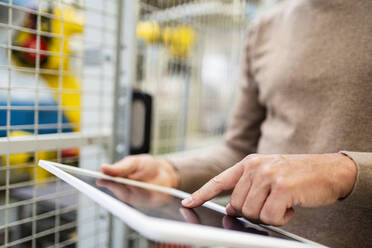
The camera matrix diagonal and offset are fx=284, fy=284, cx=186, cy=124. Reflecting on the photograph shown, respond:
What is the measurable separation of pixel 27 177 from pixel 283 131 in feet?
2.33

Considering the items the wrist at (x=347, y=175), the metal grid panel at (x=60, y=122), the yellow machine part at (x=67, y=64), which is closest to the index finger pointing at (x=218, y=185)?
the wrist at (x=347, y=175)

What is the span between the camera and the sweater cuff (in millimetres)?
417

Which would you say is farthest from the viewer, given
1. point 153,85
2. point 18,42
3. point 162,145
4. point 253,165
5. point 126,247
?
point 162,145

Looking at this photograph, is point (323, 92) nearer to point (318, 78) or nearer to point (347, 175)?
point (318, 78)

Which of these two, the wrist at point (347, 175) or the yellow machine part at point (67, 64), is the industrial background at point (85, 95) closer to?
the yellow machine part at point (67, 64)

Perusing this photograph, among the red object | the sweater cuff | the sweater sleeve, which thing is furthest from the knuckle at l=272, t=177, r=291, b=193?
the red object

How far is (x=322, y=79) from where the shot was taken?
635 mm

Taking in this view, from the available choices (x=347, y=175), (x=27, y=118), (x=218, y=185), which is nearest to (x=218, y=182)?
(x=218, y=185)

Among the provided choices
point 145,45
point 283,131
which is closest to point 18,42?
point 145,45

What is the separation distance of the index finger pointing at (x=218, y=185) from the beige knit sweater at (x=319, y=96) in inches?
7.0

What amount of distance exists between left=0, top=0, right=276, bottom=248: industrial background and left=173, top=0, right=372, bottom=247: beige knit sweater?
27 centimetres

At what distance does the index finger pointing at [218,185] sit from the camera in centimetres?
43

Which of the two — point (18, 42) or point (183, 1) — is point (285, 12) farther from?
point (18, 42)

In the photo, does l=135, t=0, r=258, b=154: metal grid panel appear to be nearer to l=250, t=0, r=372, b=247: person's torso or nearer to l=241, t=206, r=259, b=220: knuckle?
l=250, t=0, r=372, b=247: person's torso
